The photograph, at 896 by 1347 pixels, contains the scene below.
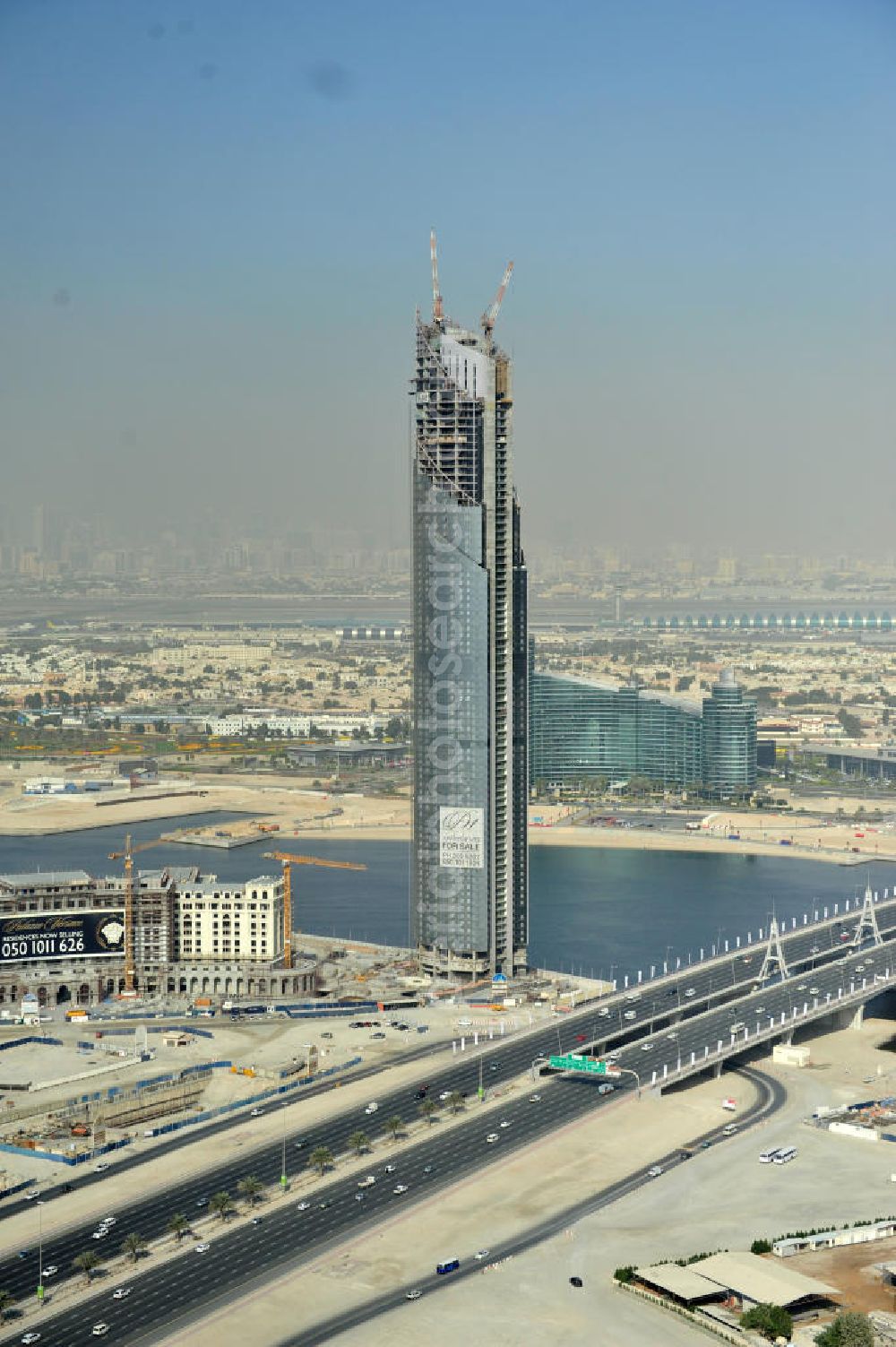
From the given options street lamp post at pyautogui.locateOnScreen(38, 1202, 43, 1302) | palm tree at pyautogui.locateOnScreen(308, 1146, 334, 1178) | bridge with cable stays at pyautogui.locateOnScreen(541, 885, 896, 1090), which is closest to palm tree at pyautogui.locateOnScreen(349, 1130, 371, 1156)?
palm tree at pyautogui.locateOnScreen(308, 1146, 334, 1178)

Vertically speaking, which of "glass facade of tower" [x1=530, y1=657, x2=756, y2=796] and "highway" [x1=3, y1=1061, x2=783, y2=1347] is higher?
"glass facade of tower" [x1=530, y1=657, x2=756, y2=796]

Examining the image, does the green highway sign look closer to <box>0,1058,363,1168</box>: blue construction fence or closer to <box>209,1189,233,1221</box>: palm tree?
<box>0,1058,363,1168</box>: blue construction fence

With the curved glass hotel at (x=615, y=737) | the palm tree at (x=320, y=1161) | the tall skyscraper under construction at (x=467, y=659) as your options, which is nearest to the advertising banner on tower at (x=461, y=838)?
the tall skyscraper under construction at (x=467, y=659)

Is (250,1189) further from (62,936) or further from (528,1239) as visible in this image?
(62,936)

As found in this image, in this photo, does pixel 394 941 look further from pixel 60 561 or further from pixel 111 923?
pixel 60 561

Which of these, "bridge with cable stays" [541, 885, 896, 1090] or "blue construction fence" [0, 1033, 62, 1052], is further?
"blue construction fence" [0, 1033, 62, 1052]

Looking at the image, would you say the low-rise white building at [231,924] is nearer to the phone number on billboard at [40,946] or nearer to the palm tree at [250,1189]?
the phone number on billboard at [40,946]
